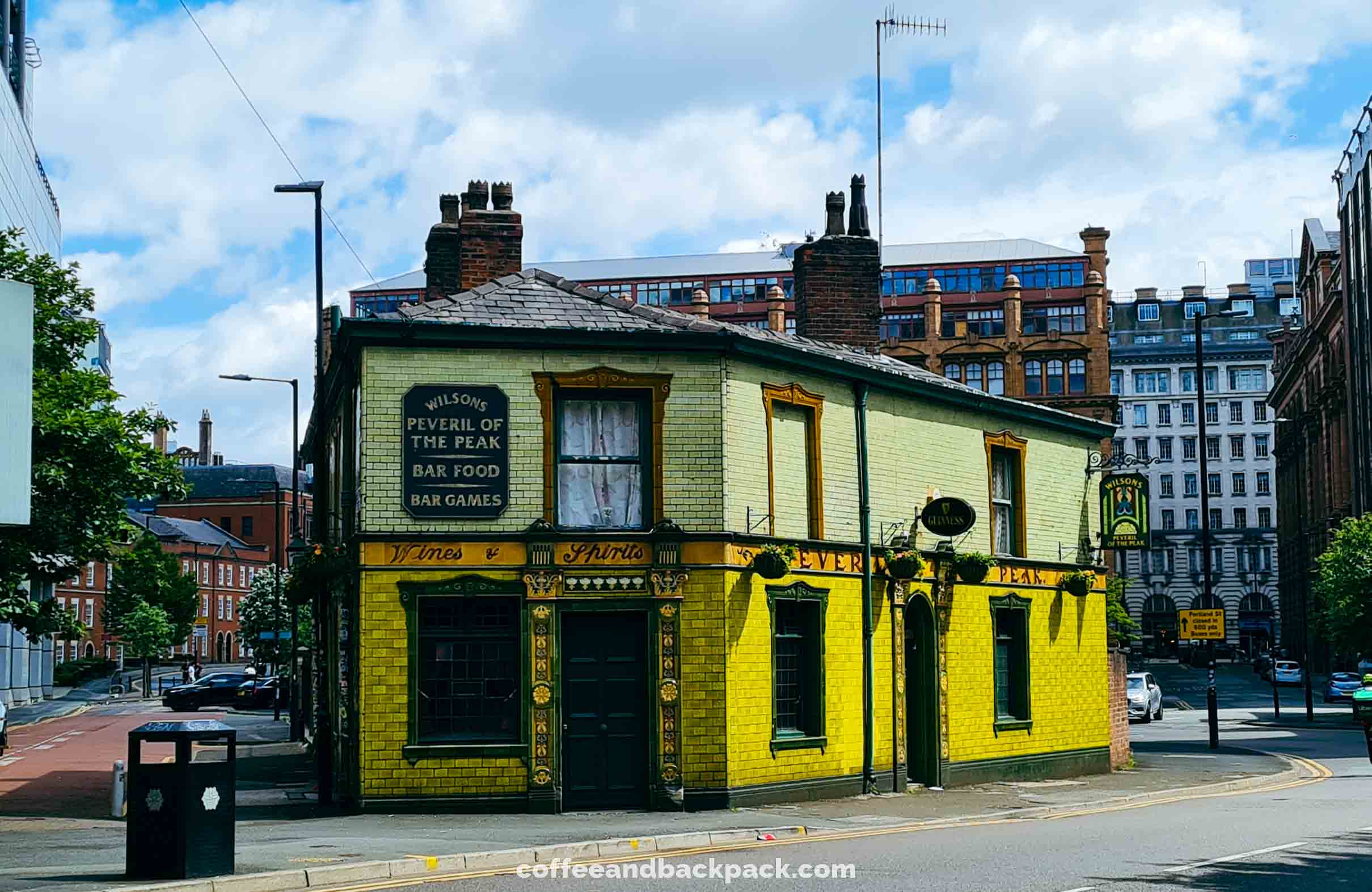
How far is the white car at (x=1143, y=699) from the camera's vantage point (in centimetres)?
5081

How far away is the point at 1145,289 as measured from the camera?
136 meters

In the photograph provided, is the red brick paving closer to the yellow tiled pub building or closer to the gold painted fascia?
the yellow tiled pub building

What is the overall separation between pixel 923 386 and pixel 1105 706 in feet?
26.4

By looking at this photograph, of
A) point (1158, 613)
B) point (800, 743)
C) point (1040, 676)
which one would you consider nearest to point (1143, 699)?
point (1040, 676)

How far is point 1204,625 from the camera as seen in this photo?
119ft

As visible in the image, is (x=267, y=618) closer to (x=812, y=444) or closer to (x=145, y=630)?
(x=145, y=630)

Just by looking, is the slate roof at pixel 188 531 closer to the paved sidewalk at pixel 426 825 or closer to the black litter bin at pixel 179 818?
the paved sidewalk at pixel 426 825

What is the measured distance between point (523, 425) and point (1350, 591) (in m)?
37.4

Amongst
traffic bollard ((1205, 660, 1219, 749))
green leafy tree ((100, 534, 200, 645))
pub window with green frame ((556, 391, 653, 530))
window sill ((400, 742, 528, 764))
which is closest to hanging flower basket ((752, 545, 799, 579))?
pub window with green frame ((556, 391, 653, 530))

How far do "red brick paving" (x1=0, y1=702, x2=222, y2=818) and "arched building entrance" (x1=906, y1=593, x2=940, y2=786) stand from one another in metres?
11.5

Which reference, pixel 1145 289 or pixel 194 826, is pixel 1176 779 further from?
pixel 1145 289

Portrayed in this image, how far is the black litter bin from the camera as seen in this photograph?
13.8m

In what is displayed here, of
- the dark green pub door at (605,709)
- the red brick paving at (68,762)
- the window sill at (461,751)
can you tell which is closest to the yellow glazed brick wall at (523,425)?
the dark green pub door at (605,709)

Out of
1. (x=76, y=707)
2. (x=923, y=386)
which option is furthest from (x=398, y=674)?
(x=76, y=707)
